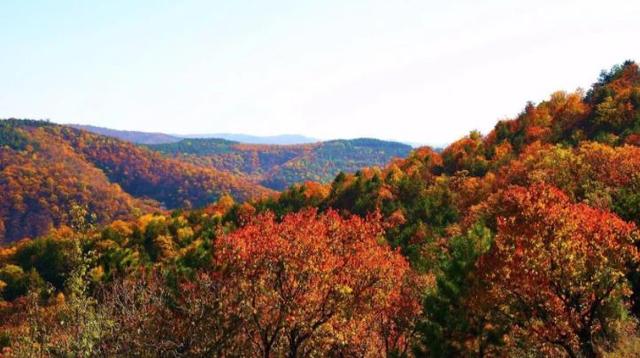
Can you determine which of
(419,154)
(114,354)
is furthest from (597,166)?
(419,154)

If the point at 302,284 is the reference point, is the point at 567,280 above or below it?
above

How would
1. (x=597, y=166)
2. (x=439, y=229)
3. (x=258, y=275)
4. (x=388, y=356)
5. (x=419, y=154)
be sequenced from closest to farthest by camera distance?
(x=258, y=275) → (x=388, y=356) → (x=597, y=166) → (x=439, y=229) → (x=419, y=154)

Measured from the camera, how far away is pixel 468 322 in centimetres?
4094

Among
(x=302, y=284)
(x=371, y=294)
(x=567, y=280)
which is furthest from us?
(x=371, y=294)

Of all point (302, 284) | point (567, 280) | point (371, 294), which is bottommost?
point (371, 294)

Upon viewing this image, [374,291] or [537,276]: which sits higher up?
[537,276]

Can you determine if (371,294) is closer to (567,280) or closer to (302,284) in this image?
(302,284)

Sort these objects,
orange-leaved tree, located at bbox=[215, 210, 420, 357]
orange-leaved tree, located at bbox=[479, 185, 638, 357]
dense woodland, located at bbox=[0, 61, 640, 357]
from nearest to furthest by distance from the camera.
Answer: dense woodland, located at bbox=[0, 61, 640, 357], orange-leaved tree, located at bbox=[479, 185, 638, 357], orange-leaved tree, located at bbox=[215, 210, 420, 357]

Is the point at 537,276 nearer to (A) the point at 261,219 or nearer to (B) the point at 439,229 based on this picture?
(A) the point at 261,219

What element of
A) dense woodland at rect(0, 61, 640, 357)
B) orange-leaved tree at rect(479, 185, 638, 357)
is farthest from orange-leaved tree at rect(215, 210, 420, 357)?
orange-leaved tree at rect(479, 185, 638, 357)

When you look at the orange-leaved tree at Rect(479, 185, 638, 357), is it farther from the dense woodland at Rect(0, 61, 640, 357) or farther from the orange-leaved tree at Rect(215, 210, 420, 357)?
the orange-leaved tree at Rect(215, 210, 420, 357)

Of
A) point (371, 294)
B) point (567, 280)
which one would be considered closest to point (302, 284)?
point (371, 294)

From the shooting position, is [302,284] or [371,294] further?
[371,294]

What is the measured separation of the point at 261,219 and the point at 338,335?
46.8ft
